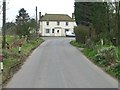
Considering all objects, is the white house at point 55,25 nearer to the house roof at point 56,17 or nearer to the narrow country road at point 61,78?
the house roof at point 56,17

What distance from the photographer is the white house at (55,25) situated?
121625 mm

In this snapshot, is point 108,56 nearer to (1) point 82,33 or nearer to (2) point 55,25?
(1) point 82,33

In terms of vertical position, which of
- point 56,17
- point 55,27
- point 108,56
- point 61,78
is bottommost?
point 61,78

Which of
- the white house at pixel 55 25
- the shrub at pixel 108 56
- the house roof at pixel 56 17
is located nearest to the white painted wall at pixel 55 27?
the white house at pixel 55 25

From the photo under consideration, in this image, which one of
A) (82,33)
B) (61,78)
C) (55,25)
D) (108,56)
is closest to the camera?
(61,78)

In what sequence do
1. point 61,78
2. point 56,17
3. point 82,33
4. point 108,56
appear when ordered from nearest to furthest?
point 61,78
point 108,56
point 82,33
point 56,17

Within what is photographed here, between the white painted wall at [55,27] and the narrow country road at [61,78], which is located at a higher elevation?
the white painted wall at [55,27]

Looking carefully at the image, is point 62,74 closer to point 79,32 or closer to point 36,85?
point 36,85

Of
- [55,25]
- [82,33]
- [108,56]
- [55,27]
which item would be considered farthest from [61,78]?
[55,25]

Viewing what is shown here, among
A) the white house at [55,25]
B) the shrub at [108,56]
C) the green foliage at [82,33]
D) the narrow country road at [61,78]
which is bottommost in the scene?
the narrow country road at [61,78]

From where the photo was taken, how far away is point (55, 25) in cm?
12388

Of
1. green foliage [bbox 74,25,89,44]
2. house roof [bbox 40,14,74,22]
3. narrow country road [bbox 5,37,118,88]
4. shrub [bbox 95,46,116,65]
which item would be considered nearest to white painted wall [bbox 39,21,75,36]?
house roof [bbox 40,14,74,22]

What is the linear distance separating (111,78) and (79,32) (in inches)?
1300

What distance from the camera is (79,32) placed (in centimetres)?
5128
